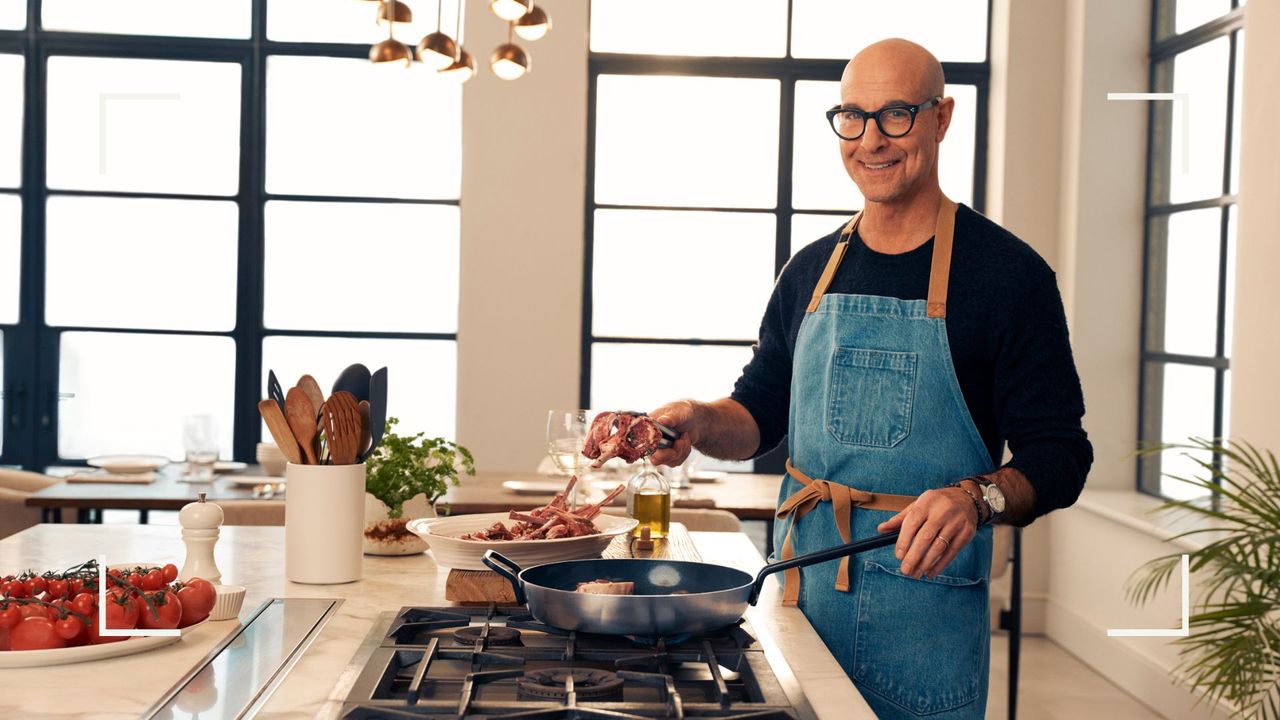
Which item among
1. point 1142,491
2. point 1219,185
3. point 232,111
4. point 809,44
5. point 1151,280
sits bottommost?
point 1142,491

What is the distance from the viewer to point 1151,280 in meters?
5.48

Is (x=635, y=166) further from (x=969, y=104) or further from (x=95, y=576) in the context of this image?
(x=95, y=576)

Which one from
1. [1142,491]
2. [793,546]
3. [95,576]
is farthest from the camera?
[1142,491]

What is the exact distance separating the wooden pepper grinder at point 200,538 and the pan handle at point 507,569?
41 cm

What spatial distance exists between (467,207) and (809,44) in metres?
1.86

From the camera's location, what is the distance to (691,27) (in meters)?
5.91

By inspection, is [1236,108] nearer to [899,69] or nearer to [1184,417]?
[1184,417]

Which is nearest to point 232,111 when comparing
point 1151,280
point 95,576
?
point 1151,280

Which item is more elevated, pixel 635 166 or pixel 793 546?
pixel 635 166

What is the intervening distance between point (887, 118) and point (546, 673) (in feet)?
3.85

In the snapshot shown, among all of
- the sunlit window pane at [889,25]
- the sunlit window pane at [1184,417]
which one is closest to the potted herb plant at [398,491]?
the sunlit window pane at [1184,417]

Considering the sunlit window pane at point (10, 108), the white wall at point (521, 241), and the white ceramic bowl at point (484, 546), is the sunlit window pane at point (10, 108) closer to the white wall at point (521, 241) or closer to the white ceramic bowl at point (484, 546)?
the white wall at point (521, 241)

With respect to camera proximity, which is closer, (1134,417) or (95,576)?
(95,576)

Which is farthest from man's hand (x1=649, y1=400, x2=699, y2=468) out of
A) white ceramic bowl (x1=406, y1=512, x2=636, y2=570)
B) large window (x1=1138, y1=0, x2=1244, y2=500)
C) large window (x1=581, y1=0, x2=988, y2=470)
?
large window (x1=581, y1=0, x2=988, y2=470)
